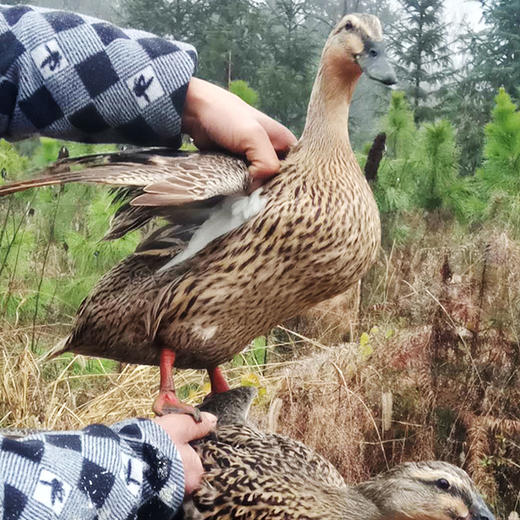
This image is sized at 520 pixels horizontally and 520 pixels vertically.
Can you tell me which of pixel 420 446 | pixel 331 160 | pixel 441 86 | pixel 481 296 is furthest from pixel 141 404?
pixel 441 86

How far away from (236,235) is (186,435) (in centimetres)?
A: 35

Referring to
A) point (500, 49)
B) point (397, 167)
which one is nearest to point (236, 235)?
point (397, 167)

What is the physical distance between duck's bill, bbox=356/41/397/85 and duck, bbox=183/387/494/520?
0.76 meters

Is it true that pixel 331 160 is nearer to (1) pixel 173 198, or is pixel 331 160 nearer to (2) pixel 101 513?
(1) pixel 173 198

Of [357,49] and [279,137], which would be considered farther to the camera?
[279,137]

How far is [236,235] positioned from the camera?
1326mm

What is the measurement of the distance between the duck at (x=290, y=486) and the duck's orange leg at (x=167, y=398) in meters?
0.26

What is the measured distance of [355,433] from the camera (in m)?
2.63

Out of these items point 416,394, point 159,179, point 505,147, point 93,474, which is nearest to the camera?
point 93,474

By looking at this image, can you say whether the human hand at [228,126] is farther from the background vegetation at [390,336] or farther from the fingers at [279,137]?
Result: the background vegetation at [390,336]

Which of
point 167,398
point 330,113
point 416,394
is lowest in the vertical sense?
point 416,394

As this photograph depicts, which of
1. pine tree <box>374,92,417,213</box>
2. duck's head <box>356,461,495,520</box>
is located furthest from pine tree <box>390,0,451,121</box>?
duck's head <box>356,461,495,520</box>

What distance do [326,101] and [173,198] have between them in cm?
38

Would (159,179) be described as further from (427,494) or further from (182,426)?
(427,494)
